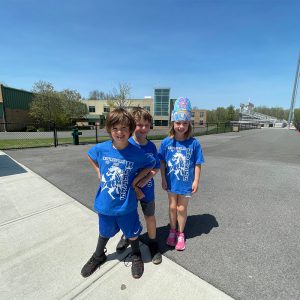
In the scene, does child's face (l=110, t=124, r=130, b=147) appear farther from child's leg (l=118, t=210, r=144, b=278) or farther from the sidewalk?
the sidewalk

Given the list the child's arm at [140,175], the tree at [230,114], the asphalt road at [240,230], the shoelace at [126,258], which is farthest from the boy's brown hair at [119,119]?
the tree at [230,114]

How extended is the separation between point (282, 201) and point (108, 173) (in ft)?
11.8

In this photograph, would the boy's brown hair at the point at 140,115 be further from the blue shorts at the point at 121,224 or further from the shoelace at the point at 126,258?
the shoelace at the point at 126,258

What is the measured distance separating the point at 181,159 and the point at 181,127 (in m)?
0.36

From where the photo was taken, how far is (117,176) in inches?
75.9

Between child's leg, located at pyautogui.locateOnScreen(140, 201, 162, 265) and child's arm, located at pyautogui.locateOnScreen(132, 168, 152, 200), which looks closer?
child's arm, located at pyautogui.locateOnScreen(132, 168, 152, 200)

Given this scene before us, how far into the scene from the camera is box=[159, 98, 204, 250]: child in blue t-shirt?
7.57 feet

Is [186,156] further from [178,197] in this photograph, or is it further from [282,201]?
[282,201]

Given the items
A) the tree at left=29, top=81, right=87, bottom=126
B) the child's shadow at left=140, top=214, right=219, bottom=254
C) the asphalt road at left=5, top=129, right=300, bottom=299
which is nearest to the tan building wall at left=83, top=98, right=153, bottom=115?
the tree at left=29, top=81, right=87, bottom=126

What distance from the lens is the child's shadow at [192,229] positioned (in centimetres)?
261

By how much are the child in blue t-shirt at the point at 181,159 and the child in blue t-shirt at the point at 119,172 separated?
442 millimetres

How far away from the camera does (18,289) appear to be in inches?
72.8

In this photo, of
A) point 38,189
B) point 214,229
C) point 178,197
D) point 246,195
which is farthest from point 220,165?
point 38,189

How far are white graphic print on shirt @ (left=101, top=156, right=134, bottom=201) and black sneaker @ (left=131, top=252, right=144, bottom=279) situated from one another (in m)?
0.70
